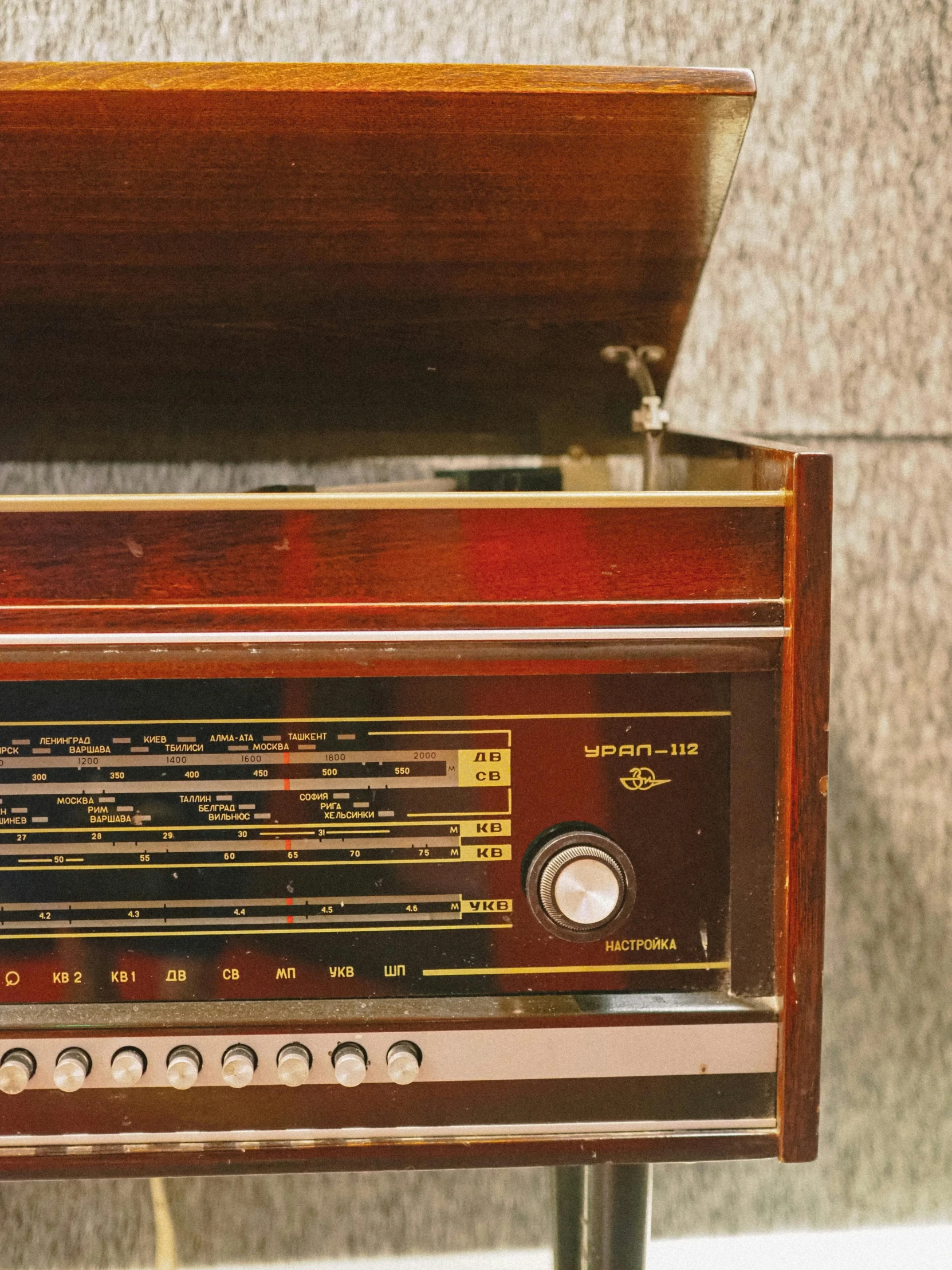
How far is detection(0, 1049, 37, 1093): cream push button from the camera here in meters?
0.51

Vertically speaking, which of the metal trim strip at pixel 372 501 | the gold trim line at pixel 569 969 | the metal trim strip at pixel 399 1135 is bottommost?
the metal trim strip at pixel 399 1135

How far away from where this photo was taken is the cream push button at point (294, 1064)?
514 millimetres

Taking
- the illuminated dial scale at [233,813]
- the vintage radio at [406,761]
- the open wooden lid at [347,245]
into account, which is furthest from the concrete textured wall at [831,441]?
the illuminated dial scale at [233,813]

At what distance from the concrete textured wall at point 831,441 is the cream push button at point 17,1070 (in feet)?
1.70

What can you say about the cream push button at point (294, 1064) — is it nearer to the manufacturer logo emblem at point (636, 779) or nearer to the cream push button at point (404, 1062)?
the cream push button at point (404, 1062)

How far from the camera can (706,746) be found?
53 centimetres

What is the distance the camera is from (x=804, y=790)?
19.7 inches

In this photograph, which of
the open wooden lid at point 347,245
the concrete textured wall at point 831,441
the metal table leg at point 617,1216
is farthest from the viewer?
the concrete textured wall at point 831,441

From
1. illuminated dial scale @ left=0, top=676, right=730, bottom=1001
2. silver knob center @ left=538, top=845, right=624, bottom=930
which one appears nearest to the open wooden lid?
illuminated dial scale @ left=0, top=676, right=730, bottom=1001

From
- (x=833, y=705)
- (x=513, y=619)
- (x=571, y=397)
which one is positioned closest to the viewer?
(x=513, y=619)

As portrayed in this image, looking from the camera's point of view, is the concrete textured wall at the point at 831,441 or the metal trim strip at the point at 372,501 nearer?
the metal trim strip at the point at 372,501

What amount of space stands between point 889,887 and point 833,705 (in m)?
0.20

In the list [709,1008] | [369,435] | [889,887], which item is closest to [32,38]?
[369,435]

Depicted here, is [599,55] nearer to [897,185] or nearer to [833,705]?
[897,185]
